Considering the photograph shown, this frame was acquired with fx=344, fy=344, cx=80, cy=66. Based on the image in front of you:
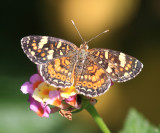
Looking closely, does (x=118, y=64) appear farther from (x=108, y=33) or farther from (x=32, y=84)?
(x=108, y=33)

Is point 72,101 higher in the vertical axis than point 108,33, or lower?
higher

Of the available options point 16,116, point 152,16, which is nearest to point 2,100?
point 16,116

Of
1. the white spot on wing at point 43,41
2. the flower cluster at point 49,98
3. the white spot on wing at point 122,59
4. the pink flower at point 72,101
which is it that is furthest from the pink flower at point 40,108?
the white spot on wing at point 122,59

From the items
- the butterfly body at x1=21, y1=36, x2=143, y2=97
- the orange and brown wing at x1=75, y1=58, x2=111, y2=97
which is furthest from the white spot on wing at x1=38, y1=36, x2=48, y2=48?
the orange and brown wing at x1=75, y1=58, x2=111, y2=97

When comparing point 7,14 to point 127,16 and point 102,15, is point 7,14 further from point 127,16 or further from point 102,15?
point 127,16

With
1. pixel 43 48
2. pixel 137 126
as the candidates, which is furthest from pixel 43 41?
pixel 137 126

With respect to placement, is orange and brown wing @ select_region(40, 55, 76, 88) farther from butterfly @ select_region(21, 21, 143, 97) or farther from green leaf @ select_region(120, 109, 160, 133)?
green leaf @ select_region(120, 109, 160, 133)
